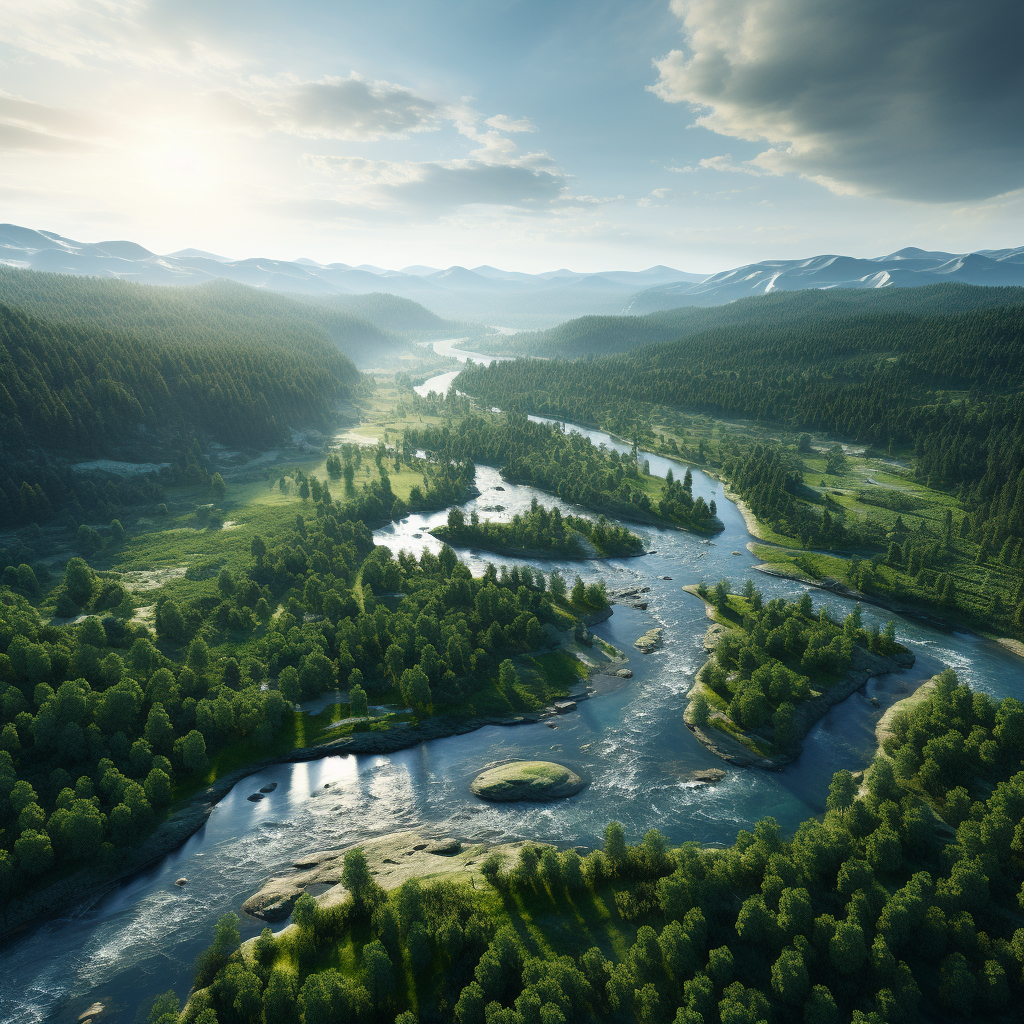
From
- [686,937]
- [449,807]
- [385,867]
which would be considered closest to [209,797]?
[385,867]

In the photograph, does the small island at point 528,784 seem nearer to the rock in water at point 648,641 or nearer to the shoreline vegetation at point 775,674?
the shoreline vegetation at point 775,674

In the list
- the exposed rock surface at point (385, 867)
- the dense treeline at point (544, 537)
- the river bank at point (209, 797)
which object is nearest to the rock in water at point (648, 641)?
the river bank at point (209, 797)

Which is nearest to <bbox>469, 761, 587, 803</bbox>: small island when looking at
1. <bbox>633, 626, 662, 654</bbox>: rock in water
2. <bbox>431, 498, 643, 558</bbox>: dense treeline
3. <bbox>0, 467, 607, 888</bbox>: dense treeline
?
<bbox>0, 467, 607, 888</bbox>: dense treeline

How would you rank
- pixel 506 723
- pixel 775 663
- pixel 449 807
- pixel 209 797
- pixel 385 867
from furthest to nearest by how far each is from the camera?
pixel 775 663 → pixel 506 723 → pixel 209 797 → pixel 449 807 → pixel 385 867

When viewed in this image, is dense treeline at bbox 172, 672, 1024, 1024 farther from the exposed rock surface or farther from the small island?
the small island

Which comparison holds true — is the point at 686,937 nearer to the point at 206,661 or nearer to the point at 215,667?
the point at 206,661

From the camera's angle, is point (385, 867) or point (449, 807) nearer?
point (385, 867)
